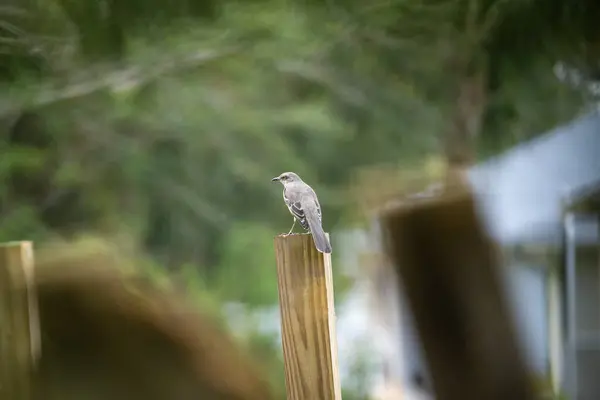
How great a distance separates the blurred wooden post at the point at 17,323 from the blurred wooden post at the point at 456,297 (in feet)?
2.64

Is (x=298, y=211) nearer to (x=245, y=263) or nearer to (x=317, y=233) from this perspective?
(x=317, y=233)

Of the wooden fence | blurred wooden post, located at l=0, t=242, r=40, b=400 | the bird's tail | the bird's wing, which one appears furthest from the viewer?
the wooden fence

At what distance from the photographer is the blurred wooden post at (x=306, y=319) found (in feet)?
3.03

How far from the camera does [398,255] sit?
144cm

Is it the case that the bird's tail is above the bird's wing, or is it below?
below

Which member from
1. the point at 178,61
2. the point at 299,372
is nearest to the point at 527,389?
the point at 299,372

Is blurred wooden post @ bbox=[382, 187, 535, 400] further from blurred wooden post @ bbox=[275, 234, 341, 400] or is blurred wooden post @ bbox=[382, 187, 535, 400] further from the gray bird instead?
blurred wooden post @ bbox=[275, 234, 341, 400]

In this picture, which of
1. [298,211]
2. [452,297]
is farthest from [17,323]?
[452,297]

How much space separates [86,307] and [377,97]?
2.72ft

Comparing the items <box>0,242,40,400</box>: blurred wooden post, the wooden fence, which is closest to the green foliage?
the wooden fence

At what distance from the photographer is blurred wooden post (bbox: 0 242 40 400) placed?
4.19 feet

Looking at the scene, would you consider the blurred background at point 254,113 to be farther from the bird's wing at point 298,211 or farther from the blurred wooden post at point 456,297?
the bird's wing at point 298,211

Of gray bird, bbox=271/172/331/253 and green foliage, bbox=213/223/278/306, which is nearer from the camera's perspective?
gray bird, bbox=271/172/331/253

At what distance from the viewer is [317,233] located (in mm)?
949
